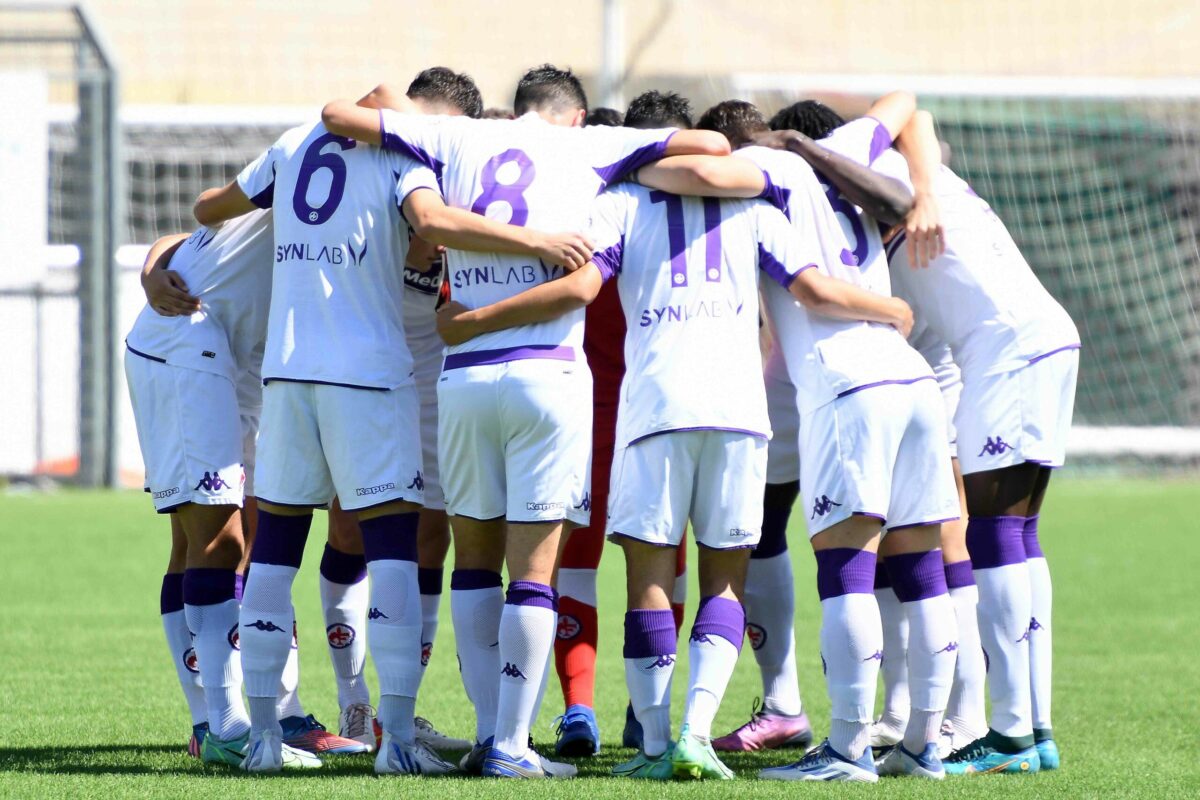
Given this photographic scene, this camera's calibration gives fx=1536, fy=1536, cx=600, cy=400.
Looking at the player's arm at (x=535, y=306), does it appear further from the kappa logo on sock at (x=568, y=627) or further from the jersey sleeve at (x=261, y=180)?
the kappa logo on sock at (x=568, y=627)

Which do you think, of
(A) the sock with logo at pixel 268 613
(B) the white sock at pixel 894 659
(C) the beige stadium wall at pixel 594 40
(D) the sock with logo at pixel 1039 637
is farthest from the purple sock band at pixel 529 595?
(C) the beige stadium wall at pixel 594 40

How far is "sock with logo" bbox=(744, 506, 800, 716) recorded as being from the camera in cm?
573

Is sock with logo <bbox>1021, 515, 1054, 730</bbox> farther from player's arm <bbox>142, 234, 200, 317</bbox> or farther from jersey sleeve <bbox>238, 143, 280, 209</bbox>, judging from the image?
player's arm <bbox>142, 234, 200, 317</bbox>

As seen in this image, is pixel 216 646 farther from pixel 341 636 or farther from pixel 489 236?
pixel 489 236

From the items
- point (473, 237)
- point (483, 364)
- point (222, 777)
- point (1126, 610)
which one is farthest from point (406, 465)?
point (1126, 610)

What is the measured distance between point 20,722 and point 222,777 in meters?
1.42

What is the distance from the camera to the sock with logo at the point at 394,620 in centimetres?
473

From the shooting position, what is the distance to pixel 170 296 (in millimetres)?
5281

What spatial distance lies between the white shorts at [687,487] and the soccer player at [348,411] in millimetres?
679

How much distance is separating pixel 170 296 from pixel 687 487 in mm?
1939

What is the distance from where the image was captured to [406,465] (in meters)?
4.79

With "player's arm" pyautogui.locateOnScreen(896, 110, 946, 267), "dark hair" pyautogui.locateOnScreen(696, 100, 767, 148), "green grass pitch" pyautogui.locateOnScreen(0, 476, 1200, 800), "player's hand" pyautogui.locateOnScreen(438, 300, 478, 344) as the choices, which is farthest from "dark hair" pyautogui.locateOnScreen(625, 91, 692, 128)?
"green grass pitch" pyautogui.locateOnScreen(0, 476, 1200, 800)

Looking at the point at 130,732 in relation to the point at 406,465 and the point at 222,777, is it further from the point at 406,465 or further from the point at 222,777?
the point at 406,465

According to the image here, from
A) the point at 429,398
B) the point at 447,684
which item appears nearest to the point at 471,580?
the point at 429,398
